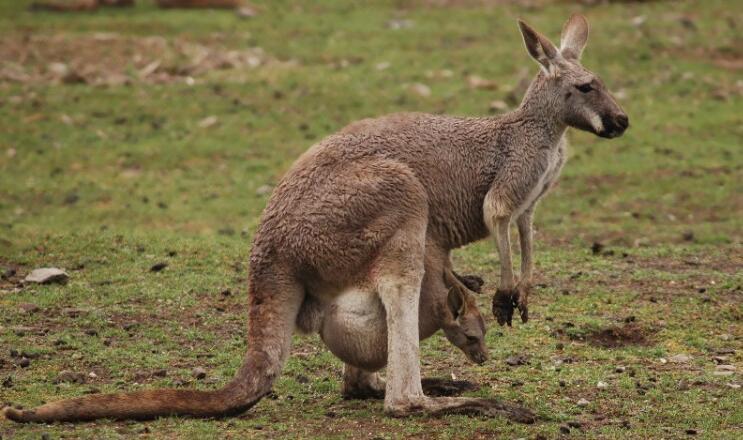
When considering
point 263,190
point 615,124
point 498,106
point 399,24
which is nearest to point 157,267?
point 263,190

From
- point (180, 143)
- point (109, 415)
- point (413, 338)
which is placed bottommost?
point (180, 143)

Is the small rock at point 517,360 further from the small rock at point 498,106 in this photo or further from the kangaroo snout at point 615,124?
the small rock at point 498,106

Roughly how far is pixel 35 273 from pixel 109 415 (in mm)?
3555

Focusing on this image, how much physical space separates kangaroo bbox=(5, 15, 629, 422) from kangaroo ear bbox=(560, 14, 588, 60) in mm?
212

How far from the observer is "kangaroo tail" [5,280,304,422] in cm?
609

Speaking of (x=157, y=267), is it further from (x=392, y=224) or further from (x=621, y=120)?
(x=621, y=120)

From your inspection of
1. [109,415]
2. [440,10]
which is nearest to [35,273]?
[109,415]

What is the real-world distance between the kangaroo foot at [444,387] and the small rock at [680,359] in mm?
1446

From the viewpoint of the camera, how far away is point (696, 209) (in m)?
12.3

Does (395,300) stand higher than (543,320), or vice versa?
(395,300)

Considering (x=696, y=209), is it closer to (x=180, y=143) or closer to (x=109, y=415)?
(x=180, y=143)

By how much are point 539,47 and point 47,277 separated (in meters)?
4.23

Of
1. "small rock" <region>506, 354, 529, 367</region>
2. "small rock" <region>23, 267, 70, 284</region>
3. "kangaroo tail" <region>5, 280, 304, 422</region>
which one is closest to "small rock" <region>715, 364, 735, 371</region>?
"small rock" <region>506, 354, 529, 367</region>

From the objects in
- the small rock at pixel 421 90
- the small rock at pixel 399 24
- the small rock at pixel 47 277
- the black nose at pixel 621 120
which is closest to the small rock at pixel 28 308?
the small rock at pixel 47 277
